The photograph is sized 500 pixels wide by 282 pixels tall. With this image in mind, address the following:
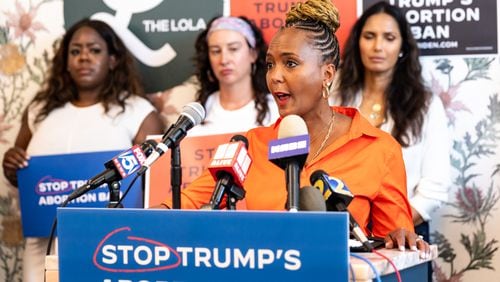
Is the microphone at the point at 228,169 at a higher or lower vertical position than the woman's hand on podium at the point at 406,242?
higher

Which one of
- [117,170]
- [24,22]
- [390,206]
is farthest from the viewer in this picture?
[24,22]

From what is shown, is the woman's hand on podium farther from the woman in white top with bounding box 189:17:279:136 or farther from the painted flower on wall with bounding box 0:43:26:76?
the painted flower on wall with bounding box 0:43:26:76

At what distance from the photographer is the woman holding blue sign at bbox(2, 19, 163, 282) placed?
17.2ft

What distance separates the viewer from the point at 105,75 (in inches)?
212

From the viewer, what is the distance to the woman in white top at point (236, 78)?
5066mm

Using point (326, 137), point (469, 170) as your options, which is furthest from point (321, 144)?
point (469, 170)

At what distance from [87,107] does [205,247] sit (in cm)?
346

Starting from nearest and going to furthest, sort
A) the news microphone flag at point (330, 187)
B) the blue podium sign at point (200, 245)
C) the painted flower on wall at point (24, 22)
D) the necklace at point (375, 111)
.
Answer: the blue podium sign at point (200, 245), the news microphone flag at point (330, 187), the necklace at point (375, 111), the painted flower on wall at point (24, 22)

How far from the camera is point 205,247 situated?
203cm

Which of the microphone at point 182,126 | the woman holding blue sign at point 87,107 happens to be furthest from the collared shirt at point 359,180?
the woman holding blue sign at point 87,107

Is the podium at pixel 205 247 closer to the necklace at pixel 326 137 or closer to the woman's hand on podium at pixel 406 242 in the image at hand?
the woman's hand on podium at pixel 406 242

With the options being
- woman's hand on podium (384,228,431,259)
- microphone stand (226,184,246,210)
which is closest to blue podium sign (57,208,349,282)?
microphone stand (226,184,246,210)

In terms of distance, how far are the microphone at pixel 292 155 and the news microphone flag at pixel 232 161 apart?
155mm

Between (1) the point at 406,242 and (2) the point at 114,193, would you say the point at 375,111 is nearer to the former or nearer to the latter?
(1) the point at 406,242
